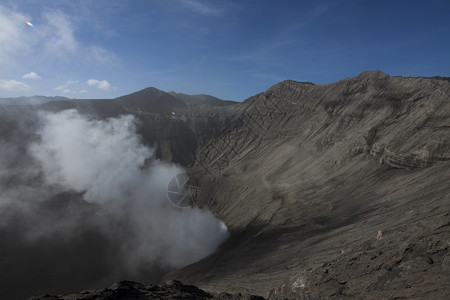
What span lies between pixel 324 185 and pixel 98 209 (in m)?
25.3

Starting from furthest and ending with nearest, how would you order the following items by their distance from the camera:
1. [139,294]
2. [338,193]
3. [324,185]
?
[324,185] → [338,193] → [139,294]

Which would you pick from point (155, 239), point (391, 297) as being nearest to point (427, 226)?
point (391, 297)

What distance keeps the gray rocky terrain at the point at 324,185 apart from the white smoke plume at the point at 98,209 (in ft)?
13.5

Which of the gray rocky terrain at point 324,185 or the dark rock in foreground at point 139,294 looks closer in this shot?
the dark rock in foreground at point 139,294

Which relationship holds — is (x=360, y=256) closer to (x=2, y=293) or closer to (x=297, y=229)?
(x=297, y=229)

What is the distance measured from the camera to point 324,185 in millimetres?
28594

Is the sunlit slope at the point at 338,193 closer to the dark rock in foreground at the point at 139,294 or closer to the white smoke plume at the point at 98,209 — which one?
the dark rock in foreground at the point at 139,294

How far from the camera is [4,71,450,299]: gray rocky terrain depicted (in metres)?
8.82

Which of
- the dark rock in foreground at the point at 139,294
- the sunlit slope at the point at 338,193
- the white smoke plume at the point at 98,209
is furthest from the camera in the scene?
the white smoke plume at the point at 98,209

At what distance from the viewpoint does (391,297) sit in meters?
6.86

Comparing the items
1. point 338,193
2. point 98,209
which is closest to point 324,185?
point 338,193

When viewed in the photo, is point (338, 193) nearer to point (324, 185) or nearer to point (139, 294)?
point (324, 185)

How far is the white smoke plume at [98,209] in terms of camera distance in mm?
24812

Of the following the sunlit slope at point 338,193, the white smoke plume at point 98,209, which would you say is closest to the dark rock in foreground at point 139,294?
the sunlit slope at point 338,193
